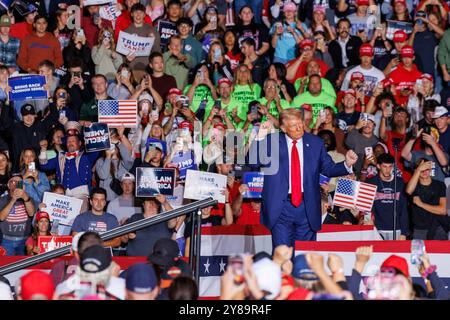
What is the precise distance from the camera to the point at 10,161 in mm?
16922

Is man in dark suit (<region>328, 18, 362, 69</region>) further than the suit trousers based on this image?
Yes

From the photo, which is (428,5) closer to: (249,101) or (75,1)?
(249,101)

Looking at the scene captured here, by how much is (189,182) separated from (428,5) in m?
6.66

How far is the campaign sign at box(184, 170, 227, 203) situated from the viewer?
14672 millimetres

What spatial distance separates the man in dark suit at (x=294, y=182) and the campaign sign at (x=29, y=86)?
16.5 feet

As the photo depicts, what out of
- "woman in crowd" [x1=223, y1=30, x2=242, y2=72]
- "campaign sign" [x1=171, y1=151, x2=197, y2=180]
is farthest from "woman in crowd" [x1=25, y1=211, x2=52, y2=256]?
"woman in crowd" [x1=223, y1=30, x2=242, y2=72]

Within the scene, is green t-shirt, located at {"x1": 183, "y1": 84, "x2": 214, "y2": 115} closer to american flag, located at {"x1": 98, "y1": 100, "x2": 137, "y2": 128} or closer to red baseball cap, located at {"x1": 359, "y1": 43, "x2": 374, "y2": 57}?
american flag, located at {"x1": 98, "y1": 100, "x2": 137, "y2": 128}

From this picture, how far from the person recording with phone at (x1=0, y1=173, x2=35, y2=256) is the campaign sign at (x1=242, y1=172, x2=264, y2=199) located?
271 cm

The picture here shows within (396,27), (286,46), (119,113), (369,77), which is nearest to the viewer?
(119,113)

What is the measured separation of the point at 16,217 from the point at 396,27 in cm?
692

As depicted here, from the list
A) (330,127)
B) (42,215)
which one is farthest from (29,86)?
(330,127)

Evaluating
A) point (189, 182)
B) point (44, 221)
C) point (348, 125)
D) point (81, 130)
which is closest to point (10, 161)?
point (81, 130)

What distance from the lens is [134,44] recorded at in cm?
1841

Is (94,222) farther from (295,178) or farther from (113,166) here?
(295,178)
